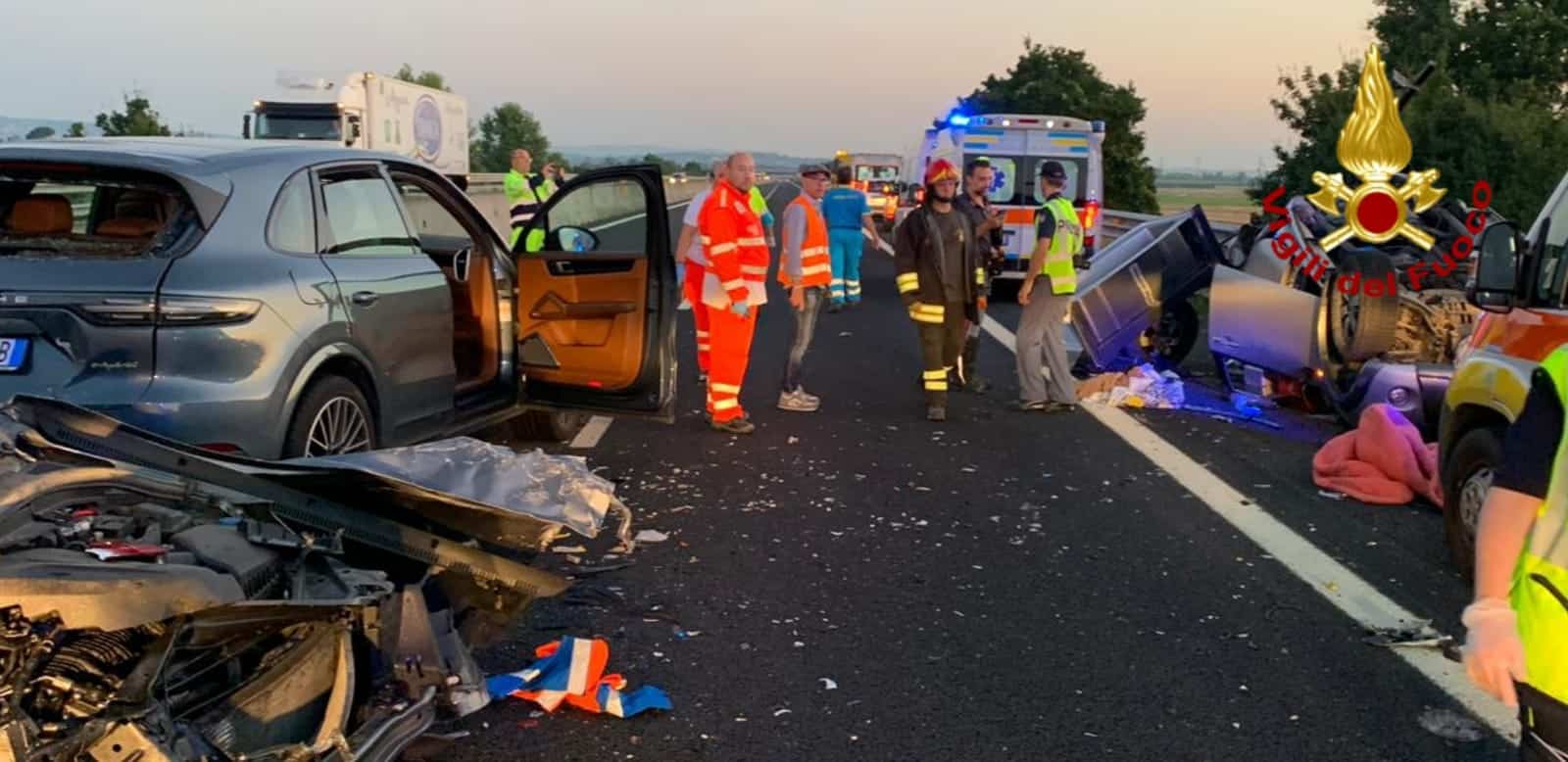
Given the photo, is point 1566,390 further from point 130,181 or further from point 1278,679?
point 130,181

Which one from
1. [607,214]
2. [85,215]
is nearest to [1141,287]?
[85,215]

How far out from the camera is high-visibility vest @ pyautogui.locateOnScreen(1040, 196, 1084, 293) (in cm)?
925

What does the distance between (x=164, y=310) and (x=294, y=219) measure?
837mm

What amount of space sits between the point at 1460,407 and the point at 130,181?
5006mm

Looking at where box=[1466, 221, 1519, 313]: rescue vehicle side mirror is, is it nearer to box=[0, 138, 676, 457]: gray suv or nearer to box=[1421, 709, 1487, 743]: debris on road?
box=[1421, 709, 1487, 743]: debris on road

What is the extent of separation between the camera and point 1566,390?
2.19 meters

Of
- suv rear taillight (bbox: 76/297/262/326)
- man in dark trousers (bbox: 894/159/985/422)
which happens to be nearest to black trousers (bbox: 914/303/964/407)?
man in dark trousers (bbox: 894/159/985/422)

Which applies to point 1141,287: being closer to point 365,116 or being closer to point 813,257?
point 813,257

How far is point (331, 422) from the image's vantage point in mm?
5270

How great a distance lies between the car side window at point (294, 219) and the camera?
201 inches

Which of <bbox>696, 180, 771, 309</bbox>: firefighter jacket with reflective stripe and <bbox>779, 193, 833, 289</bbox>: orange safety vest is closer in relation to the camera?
<bbox>696, 180, 771, 309</bbox>: firefighter jacket with reflective stripe

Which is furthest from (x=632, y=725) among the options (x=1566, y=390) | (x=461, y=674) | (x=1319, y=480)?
(x=1319, y=480)

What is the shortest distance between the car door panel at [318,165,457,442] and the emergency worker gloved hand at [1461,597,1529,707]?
436 centimetres

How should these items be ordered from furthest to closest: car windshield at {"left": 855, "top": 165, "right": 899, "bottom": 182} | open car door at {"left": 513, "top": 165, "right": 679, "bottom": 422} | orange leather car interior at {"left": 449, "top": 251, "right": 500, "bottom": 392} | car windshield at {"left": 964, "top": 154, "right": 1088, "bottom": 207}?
1. car windshield at {"left": 855, "top": 165, "right": 899, "bottom": 182}
2. car windshield at {"left": 964, "top": 154, "right": 1088, "bottom": 207}
3. open car door at {"left": 513, "top": 165, "right": 679, "bottom": 422}
4. orange leather car interior at {"left": 449, "top": 251, "right": 500, "bottom": 392}
